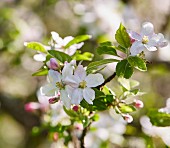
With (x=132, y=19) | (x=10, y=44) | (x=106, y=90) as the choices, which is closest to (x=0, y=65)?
(x=10, y=44)

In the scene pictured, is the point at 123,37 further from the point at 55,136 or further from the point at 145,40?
the point at 55,136

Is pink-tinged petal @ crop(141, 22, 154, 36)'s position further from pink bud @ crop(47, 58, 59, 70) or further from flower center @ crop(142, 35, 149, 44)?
pink bud @ crop(47, 58, 59, 70)

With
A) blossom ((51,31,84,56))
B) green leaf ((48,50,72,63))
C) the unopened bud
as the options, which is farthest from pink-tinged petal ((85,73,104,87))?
the unopened bud

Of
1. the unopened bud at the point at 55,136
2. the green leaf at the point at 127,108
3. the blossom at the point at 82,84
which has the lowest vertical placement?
the unopened bud at the point at 55,136

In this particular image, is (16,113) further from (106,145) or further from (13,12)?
(106,145)

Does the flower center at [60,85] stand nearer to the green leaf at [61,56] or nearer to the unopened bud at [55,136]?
the green leaf at [61,56]

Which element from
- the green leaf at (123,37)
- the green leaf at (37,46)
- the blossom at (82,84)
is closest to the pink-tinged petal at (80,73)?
the blossom at (82,84)
